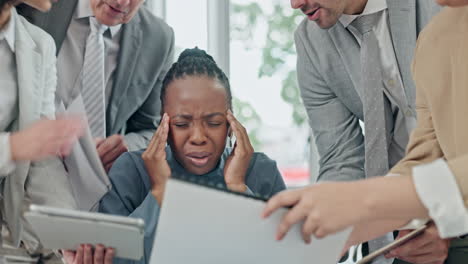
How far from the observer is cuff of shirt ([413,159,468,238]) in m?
1.25

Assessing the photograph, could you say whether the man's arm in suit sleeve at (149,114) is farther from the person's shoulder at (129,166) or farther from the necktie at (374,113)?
the necktie at (374,113)

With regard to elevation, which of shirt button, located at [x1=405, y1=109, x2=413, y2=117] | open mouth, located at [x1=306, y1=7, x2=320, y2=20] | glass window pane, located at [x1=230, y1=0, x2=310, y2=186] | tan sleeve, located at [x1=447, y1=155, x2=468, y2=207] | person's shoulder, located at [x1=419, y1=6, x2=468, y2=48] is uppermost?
person's shoulder, located at [x1=419, y1=6, x2=468, y2=48]

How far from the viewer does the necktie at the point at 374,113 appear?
7.20 feet

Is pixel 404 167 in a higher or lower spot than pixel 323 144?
higher

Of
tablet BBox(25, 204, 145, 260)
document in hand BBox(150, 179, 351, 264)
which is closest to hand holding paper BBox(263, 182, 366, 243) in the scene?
document in hand BBox(150, 179, 351, 264)

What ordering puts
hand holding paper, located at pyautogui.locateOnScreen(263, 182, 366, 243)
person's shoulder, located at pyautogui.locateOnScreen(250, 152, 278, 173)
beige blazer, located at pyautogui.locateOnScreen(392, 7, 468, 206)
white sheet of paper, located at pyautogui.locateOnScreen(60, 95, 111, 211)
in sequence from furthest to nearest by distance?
person's shoulder, located at pyautogui.locateOnScreen(250, 152, 278, 173), white sheet of paper, located at pyautogui.locateOnScreen(60, 95, 111, 211), beige blazer, located at pyautogui.locateOnScreen(392, 7, 468, 206), hand holding paper, located at pyautogui.locateOnScreen(263, 182, 366, 243)

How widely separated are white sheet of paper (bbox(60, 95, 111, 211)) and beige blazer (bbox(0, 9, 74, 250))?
8 centimetres

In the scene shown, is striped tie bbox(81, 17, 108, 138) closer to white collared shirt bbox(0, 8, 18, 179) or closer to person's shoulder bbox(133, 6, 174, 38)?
person's shoulder bbox(133, 6, 174, 38)

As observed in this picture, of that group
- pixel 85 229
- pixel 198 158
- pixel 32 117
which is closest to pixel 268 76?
pixel 198 158

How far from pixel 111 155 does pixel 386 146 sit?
2.45 feet

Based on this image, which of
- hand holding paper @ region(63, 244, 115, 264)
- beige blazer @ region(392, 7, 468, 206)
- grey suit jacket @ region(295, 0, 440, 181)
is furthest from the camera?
grey suit jacket @ region(295, 0, 440, 181)

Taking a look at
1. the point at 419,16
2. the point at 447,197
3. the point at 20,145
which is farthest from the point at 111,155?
the point at 447,197

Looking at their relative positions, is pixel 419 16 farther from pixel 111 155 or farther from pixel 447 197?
pixel 447 197

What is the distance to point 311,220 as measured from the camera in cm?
125
